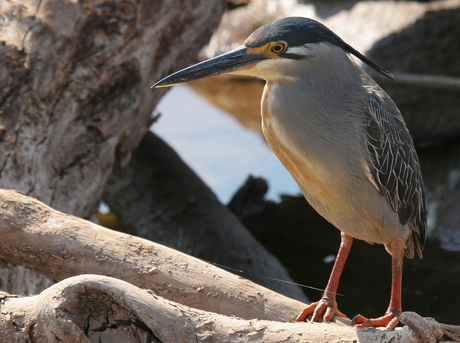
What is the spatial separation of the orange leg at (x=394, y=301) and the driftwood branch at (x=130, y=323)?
0.46m

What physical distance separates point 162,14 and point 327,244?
268cm

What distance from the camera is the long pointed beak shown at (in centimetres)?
202

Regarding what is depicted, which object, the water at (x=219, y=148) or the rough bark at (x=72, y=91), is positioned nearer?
the rough bark at (x=72, y=91)

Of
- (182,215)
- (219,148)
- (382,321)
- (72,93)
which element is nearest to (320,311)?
(382,321)

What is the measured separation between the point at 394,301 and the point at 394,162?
609 mm

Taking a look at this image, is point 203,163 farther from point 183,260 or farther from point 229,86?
point 183,260

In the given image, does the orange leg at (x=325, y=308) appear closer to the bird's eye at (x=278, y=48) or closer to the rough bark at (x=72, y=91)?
the bird's eye at (x=278, y=48)

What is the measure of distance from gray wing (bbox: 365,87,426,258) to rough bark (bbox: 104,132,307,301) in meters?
1.46

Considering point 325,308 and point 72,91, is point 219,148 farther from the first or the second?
point 325,308

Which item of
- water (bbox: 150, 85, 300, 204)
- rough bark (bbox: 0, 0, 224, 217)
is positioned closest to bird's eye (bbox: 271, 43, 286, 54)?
rough bark (bbox: 0, 0, 224, 217)

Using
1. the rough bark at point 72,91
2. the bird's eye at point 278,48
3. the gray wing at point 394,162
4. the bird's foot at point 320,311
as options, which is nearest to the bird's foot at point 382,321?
the bird's foot at point 320,311

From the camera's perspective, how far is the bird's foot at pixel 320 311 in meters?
2.22

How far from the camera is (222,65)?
6.72 ft

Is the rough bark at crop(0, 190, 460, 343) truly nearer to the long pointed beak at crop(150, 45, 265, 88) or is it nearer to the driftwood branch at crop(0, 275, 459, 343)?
the driftwood branch at crop(0, 275, 459, 343)
